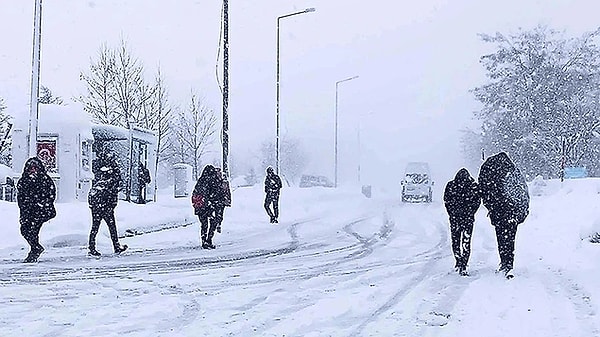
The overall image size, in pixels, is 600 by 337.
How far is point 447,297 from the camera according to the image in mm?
8930

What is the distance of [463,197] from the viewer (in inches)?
440

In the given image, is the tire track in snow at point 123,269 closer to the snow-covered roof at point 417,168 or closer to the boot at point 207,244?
the boot at point 207,244

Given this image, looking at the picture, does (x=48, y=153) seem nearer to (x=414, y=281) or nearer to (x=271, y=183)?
(x=271, y=183)

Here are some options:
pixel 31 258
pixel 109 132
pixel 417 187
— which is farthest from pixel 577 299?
pixel 417 187

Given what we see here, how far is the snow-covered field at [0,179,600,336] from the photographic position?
23.7 feet

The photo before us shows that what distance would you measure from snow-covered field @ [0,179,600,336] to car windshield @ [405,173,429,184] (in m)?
24.8

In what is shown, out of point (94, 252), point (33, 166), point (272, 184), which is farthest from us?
point (272, 184)

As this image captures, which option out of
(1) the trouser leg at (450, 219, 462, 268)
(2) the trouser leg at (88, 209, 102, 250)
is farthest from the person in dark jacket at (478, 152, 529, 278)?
(2) the trouser leg at (88, 209, 102, 250)

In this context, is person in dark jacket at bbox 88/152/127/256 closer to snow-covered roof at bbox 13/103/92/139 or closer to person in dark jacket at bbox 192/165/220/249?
person in dark jacket at bbox 192/165/220/249

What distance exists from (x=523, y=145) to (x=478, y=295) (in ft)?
141

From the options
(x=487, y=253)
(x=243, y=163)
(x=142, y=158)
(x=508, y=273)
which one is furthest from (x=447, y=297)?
(x=243, y=163)

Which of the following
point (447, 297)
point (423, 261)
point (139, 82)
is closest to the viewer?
point (447, 297)

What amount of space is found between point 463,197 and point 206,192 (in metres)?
5.75

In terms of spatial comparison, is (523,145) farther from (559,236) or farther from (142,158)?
(559,236)
